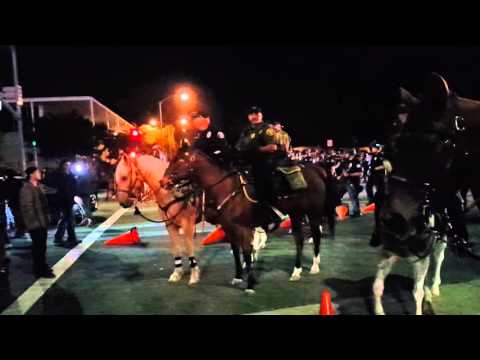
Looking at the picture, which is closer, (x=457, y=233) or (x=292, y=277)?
(x=457, y=233)

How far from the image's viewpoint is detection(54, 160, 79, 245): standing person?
10.9 meters

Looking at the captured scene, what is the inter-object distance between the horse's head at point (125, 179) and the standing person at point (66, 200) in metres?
3.86

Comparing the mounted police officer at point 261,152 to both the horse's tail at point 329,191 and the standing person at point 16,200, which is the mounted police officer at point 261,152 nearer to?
the horse's tail at point 329,191

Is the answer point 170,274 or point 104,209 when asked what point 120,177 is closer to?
point 170,274

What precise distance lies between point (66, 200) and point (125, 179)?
412 cm

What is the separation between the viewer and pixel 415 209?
3.98 m

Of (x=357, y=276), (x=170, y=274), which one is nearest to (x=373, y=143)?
(x=357, y=276)

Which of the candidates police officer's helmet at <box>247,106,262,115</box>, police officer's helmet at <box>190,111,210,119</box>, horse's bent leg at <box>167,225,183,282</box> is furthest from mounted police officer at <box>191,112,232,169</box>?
horse's bent leg at <box>167,225,183,282</box>

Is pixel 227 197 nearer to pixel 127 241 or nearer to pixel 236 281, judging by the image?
pixel 236 281

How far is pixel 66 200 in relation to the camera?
11.0 meters

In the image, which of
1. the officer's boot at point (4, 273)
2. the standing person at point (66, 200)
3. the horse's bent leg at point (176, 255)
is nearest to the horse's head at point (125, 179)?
the horse's bent leg at point (176, 255)

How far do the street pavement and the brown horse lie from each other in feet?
2.10

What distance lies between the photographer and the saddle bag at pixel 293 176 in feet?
23.1
